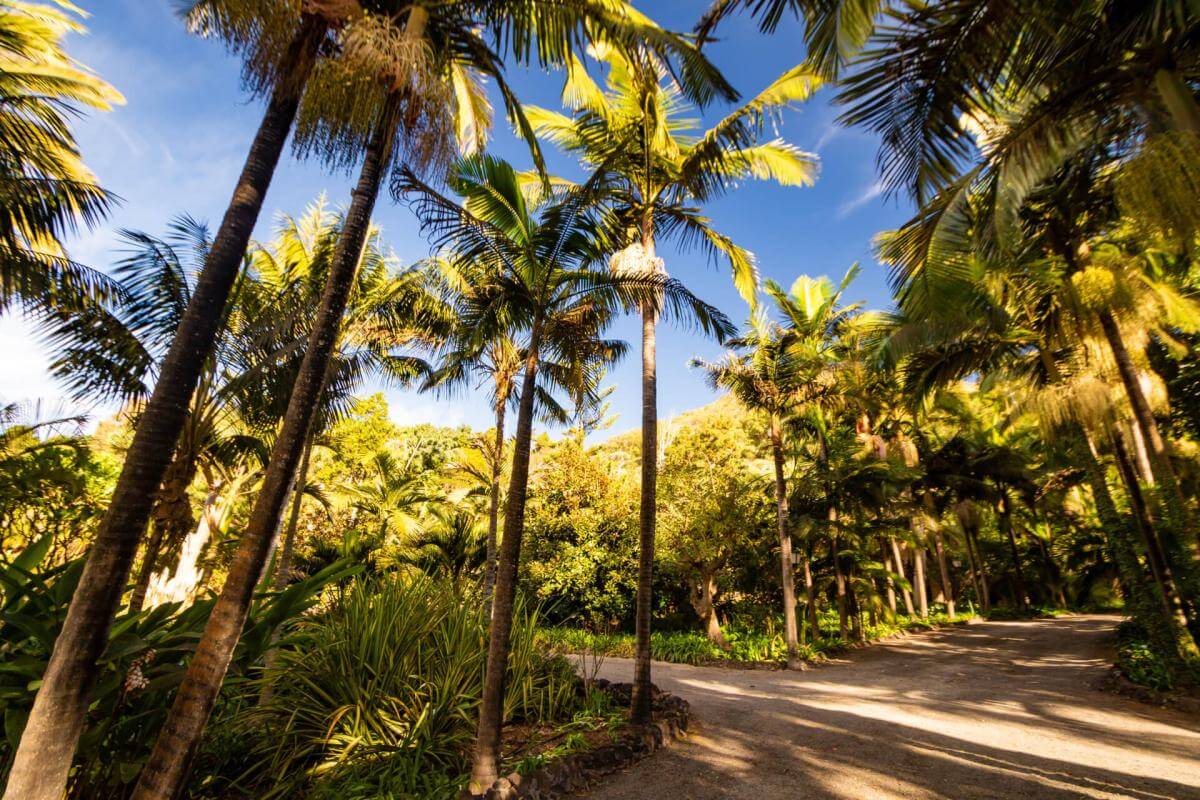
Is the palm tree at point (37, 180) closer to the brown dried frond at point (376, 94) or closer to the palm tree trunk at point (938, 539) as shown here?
the brown dried frond at point (376, 94)

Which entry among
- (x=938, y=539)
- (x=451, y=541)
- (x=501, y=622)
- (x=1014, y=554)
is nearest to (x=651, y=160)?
(x=501, y=622)

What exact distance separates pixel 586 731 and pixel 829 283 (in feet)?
43.3

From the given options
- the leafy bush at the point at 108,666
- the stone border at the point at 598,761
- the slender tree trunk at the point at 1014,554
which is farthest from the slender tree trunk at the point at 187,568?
the slender tree trunk at the point at 1014,554

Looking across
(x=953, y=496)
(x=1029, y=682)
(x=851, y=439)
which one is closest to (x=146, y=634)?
(x=1029, y=682)

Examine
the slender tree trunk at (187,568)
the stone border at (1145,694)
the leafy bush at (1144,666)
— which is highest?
the slender tree trunk at (187,568)

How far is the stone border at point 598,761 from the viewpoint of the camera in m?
4.03

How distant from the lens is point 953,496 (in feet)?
73.2

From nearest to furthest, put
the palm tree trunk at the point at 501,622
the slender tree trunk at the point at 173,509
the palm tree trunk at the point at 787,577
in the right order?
the palm tree trunk at the point at 501,622 < the slender tree trunk at the point at 173,509 < the palm tree trunk at the point at 787,577

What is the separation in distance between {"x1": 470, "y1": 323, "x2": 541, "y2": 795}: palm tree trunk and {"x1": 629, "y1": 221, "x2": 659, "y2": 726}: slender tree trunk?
6.11ft

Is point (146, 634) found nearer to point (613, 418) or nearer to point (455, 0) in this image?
point (455, 0)

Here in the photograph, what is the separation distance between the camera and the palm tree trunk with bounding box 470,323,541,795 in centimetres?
421

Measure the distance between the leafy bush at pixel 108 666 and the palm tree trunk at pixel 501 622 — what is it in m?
1.64

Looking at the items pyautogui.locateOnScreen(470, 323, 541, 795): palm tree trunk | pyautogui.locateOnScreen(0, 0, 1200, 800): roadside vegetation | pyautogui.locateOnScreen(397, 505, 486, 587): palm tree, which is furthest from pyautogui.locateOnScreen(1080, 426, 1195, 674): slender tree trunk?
pyautogui.locateOnScreen(397, 505, 486, 587): palm tree

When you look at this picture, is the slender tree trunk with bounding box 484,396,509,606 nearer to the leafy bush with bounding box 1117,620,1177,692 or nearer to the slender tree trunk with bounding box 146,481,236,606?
the slender tree trunk with bounding box 146,481,236,606
